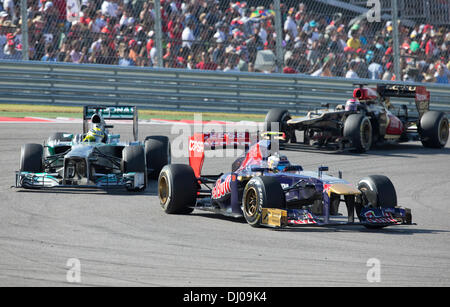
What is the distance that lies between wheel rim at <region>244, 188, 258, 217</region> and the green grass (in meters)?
11.9

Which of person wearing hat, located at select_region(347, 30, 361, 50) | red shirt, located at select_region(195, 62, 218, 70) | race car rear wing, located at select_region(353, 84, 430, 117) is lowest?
race car rear wing, located at select_region(353, 84, 430, 117)

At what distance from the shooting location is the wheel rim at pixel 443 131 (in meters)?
19.7

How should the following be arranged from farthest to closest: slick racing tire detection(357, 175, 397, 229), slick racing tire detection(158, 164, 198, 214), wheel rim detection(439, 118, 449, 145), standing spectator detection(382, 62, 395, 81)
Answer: standing spectator detection(382, 62, 395, 81), wheel rim detection(439, 118, 449, 145), slick racing tire detection(158, 164, 198, 214), slick racing tire detection(357, 175, 397, 229)

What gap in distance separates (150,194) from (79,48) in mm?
8621

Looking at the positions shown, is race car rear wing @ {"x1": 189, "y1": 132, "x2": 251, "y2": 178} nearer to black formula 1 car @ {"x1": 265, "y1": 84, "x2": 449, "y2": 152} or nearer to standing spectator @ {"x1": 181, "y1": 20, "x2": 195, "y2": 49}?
black formula 1 car @ {"x1": 265, "y1": 84, "x2": 449, "y2": 152}

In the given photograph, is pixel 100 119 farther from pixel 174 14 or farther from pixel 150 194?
pixel 174 14

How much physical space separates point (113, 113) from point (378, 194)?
5.91 metres

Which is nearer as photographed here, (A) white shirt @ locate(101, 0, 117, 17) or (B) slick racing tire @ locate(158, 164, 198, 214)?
(B) slick racing tire @ locate(158, 164, 198, 214)

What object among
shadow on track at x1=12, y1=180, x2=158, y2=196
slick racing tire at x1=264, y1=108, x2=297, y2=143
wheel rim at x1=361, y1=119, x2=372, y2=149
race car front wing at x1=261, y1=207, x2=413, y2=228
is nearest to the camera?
race car front wing at x1=261, y1=207, x2=413, y2=228

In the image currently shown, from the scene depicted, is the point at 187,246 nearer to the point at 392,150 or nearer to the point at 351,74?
the point at 392,150

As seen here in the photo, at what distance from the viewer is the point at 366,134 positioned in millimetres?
18266

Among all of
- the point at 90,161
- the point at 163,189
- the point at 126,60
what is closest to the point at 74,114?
the point at 126,60

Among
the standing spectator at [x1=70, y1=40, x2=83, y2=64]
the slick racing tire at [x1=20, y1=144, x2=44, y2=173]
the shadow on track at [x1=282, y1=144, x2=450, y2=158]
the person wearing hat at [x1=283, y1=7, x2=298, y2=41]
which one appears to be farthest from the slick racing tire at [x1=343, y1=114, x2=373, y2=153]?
the slick racing tire at [x1=20, y1=144, x2=44, y2=173]

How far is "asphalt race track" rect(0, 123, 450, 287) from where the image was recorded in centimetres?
745
